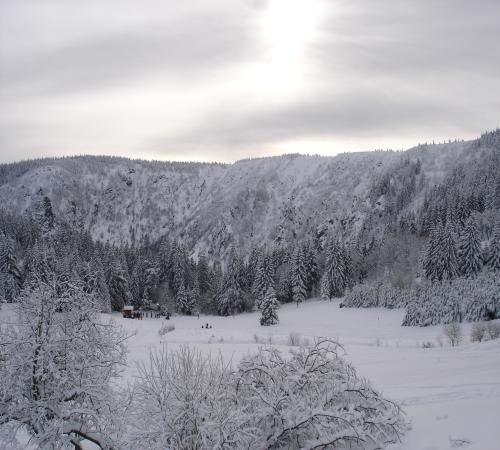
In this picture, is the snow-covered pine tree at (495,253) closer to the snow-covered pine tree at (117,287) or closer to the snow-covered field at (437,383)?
the snow-covered field at (437,383)

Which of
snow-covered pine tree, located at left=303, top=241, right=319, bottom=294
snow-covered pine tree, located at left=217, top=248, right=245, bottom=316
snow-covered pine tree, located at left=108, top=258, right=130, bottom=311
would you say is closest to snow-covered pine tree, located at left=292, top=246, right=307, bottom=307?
snow-covered pine tree, located at left=303, top=241, right=319, bottom=294

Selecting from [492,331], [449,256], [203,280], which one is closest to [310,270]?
[203,280]

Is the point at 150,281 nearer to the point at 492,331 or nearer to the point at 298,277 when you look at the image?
the point at 298,277

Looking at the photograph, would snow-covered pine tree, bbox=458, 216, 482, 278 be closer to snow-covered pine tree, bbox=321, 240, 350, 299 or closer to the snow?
the snow

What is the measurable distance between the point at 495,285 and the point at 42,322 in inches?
1864

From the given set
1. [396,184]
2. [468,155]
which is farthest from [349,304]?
[468,155]

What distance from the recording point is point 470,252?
64.1 meters

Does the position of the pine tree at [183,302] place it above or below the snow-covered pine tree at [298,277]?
below

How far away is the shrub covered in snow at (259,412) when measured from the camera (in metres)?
11.1

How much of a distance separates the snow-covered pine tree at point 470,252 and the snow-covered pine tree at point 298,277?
85.1 feet

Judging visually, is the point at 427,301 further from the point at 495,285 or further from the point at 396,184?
the point at 396,184

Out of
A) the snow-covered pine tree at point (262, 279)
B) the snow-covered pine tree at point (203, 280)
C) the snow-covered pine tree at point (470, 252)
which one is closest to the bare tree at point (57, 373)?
the snow-covered pine tree at point (470, 252)

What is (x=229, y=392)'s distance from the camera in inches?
487

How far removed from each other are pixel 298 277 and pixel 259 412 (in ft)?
231
